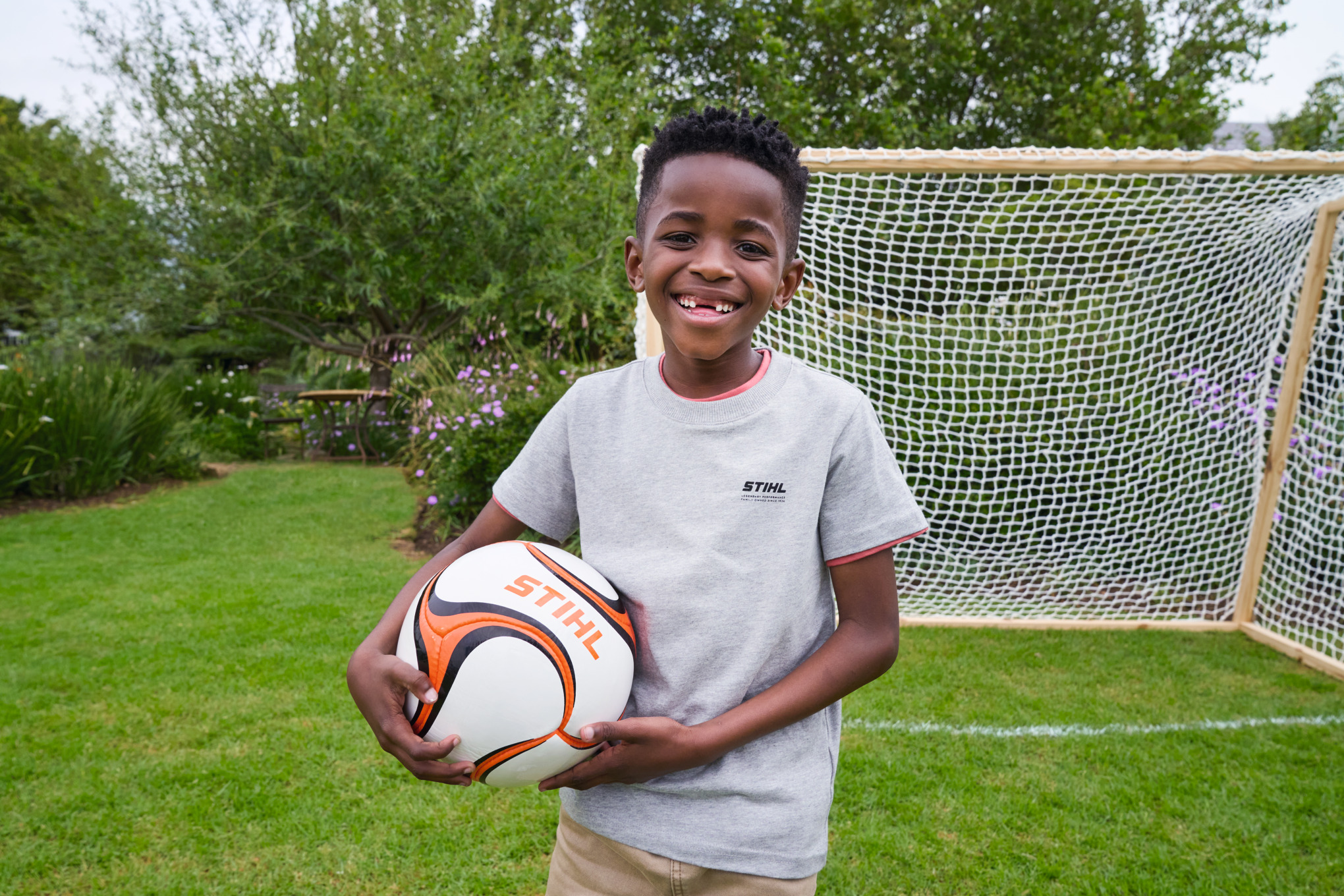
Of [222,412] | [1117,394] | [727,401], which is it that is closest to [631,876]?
[727,401]

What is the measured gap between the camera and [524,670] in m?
1.39

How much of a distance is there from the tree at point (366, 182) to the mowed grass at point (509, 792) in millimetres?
6273

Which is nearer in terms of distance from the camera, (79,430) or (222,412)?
(79,430)

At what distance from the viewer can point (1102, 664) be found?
4547 millimetres

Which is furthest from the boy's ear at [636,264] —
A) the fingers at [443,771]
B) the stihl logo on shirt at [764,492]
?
the fingers at [443,771]

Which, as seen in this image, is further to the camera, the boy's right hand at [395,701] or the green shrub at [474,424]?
the green shrub at [474,424]

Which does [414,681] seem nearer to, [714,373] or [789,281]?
[714,373]

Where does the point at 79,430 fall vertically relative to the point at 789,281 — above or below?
below

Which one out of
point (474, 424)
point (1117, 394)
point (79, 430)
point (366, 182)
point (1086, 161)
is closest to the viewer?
point (1086, 161)

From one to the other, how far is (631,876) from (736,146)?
1137mm

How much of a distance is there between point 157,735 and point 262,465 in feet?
27.7

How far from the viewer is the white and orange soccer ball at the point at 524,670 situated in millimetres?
1362

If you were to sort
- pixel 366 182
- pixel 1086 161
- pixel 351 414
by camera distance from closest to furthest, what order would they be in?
pixel 1086 161 → pixel 366 182 → pixel 351 414

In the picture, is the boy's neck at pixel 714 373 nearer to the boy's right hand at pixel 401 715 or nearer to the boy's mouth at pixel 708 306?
the boy's mouth at pixel 708 306
